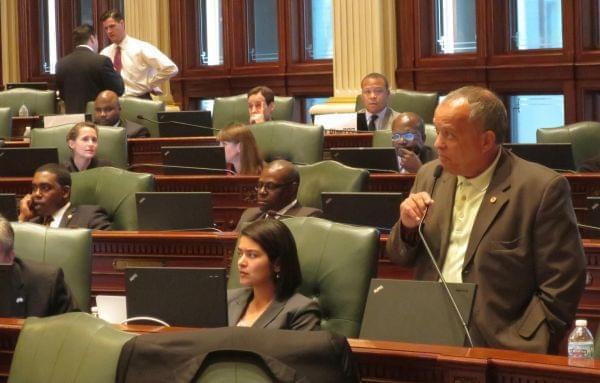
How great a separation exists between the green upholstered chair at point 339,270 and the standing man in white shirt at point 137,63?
6432mm

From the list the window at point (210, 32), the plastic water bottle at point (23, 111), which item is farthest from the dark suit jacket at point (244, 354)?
the window at point (210, 32)

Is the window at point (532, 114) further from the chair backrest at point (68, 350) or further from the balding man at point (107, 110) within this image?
the chair backrest at point (68, 350)

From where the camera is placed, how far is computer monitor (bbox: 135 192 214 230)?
17.4 ft

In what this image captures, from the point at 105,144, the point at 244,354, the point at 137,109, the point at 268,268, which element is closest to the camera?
the point at 244,354

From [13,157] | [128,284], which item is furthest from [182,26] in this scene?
[128,284]

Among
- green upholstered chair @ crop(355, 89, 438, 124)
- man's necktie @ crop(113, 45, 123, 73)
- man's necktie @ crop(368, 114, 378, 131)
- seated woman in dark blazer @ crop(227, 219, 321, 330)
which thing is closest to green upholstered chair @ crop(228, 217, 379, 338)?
seated woman in dark blazer @ crop(227, 219, 321, 330)

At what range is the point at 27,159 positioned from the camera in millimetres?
6918

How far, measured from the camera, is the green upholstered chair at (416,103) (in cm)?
847

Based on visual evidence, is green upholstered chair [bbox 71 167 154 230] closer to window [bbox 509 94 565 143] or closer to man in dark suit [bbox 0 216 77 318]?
man in dark suit [bbox 0 216 77 318]

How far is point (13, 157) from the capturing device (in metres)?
6.93

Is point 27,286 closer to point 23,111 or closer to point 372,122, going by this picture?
point 372,122

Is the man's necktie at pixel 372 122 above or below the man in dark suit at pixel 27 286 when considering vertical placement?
above

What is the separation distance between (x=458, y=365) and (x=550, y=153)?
3371 mm

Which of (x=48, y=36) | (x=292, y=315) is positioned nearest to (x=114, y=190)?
(x=292, y=315)
